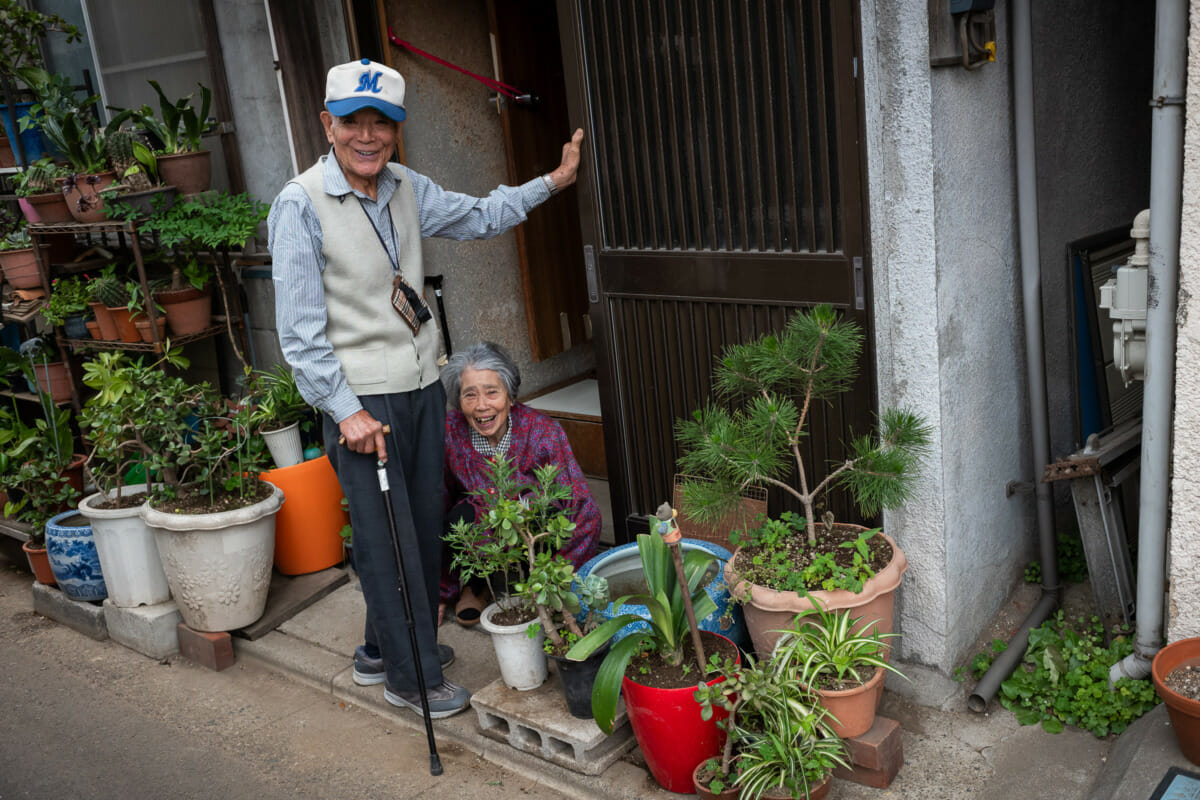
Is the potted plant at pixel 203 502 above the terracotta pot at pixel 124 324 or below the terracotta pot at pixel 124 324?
below

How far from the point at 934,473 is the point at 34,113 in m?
4.81

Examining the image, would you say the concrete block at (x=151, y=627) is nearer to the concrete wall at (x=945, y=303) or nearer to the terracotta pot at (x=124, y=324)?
the terracotta pot at (x=124, y=324)

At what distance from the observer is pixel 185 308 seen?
5.04 meters

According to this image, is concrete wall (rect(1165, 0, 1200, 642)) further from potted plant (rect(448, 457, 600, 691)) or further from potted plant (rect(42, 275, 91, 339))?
potted plant (rect(42, 275, 91, 339))

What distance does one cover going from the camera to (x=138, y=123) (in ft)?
Answer: 16.0

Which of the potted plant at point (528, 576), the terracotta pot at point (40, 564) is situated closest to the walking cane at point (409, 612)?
the potted plant at point (528, 576)

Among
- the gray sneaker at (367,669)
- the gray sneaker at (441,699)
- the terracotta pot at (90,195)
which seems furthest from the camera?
the terracotta pot at (90,195)

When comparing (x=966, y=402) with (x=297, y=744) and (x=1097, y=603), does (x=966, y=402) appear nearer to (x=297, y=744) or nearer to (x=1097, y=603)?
(x=1097, y=603)

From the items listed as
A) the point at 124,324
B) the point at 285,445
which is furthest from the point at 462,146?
the point at 124,324

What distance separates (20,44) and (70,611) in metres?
2.88

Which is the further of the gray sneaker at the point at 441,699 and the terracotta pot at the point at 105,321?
the terracotta pot at the point at 105,321

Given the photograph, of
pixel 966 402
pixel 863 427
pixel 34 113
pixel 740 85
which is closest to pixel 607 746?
pixel 863 427

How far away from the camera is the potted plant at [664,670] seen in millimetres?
2883

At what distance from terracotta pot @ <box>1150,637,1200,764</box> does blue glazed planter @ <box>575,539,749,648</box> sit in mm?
1125
